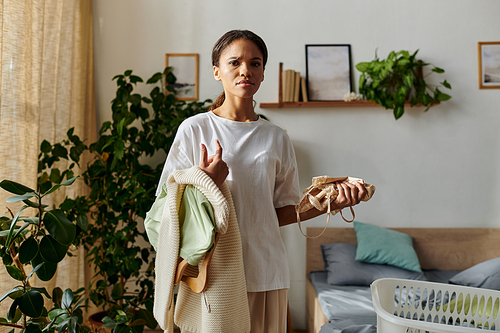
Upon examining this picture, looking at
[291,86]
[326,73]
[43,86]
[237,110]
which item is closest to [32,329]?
[237,110]

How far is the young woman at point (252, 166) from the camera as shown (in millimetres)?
1014

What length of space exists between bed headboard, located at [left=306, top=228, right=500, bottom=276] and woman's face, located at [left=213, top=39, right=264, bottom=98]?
5.77 ft

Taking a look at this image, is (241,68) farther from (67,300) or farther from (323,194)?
(67,300)

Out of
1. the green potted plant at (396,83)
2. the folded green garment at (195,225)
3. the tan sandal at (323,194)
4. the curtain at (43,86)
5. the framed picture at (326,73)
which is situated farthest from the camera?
the framed picture at (326,73)

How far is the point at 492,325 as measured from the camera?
136cm

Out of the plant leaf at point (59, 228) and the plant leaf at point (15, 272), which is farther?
the plant leaf at point (15, 272)

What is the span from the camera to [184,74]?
2.64m

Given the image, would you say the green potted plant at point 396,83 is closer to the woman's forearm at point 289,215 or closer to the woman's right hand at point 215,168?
the woman's forearm at point 289,215

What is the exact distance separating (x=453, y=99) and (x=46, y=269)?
2736 millimetres

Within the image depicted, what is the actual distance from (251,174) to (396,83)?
6.32ft

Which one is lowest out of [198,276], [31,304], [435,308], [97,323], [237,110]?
[97,323]

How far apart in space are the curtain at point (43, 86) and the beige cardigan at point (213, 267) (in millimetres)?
1099

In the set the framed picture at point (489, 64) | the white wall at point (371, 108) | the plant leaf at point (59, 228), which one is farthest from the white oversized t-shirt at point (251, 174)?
the framed picture at point (489, 64)

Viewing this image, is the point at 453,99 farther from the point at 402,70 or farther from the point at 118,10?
the point at 118,10
